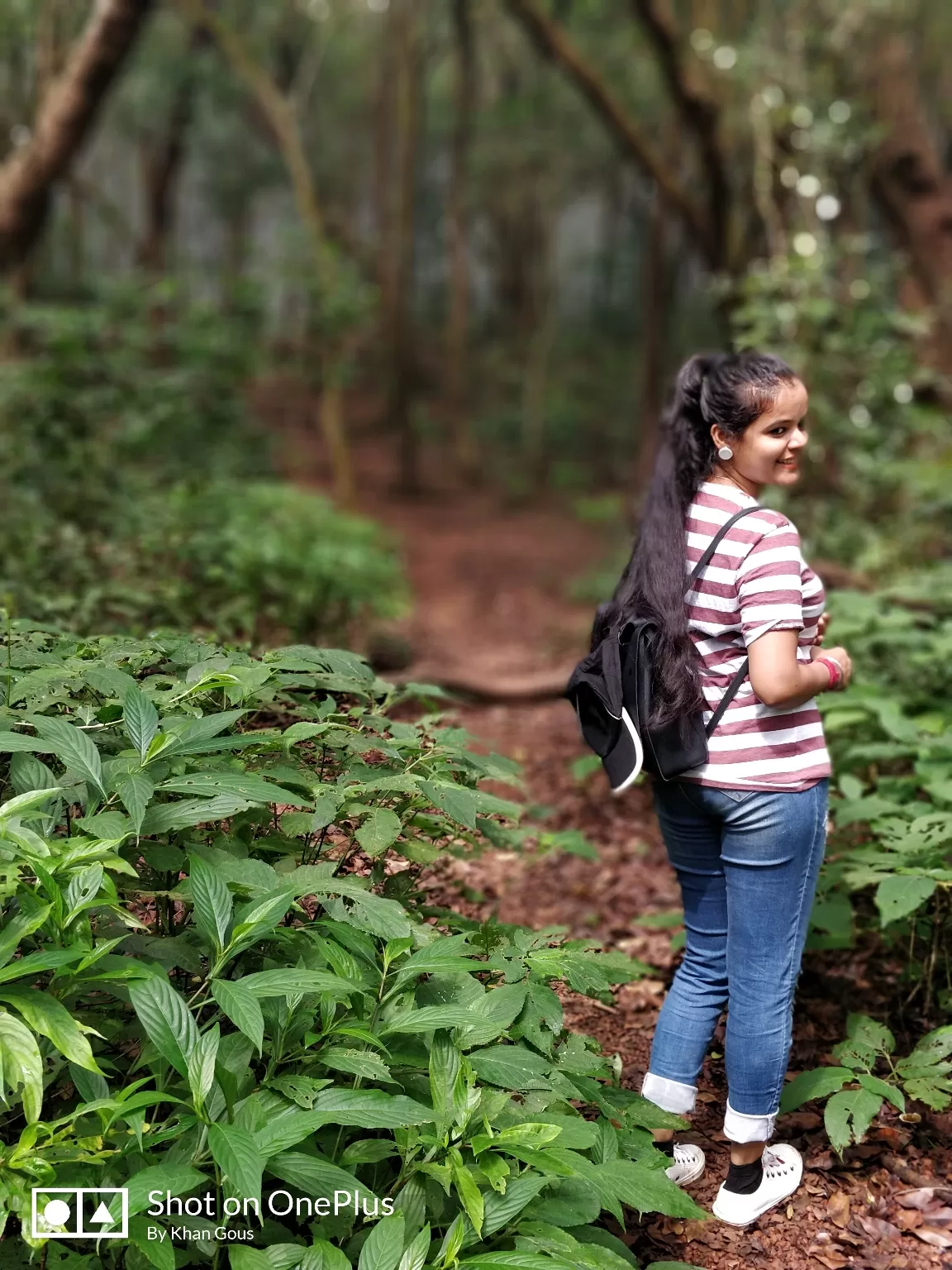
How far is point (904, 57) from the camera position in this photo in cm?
1105

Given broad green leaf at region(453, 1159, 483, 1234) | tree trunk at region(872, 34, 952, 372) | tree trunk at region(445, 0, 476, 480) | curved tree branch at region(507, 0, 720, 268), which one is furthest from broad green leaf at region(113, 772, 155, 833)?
tree trunk at region(445, 0, 476, 480)

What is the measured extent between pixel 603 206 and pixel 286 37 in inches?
666

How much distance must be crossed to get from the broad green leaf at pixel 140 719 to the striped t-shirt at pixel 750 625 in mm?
1213

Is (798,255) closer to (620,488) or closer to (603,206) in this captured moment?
(620,488)

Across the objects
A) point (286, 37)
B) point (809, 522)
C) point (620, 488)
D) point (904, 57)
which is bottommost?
point (620, 488)

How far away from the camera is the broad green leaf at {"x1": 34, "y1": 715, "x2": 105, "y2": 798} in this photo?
2.16m

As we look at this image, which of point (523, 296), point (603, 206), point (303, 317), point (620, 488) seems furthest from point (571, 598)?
point (603, 206)

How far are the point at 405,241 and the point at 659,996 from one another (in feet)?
57.7

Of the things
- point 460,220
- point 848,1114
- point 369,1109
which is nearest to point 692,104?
point 848,1114

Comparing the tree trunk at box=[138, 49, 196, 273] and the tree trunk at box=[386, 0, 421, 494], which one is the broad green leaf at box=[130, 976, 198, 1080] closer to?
the tree trunk at box=[386, 0, 421, 494]

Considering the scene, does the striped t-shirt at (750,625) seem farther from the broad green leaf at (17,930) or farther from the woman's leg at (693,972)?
the broad green leaf at (17,930)

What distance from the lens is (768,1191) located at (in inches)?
106

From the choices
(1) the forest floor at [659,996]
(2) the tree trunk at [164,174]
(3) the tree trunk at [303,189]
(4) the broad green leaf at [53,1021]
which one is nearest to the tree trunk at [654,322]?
(3) the tree trunk at [303,189]

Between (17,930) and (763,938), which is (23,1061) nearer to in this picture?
(17,930)
